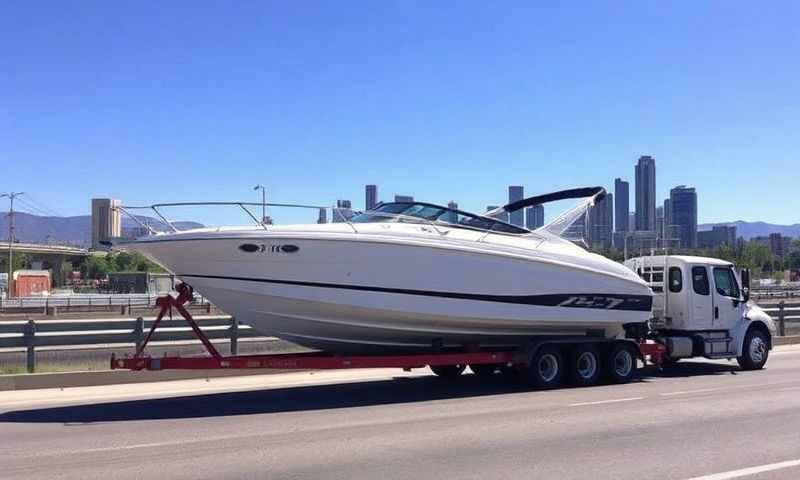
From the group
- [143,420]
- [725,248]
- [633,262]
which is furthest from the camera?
[725,248]

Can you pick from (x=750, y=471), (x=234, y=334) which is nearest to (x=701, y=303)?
(x=234, y=334)

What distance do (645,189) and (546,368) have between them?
36.6 meters

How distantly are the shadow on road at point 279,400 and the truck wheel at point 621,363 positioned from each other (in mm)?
1010

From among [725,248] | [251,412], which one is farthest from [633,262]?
[725,248]

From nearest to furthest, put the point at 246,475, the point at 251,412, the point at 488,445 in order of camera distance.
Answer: the point at 246,475 < the point at 488,445 < the point at 251,412

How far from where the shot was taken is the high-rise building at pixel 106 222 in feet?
42.0

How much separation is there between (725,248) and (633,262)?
5169cm

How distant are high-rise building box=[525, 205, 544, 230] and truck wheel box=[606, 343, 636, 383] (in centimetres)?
300

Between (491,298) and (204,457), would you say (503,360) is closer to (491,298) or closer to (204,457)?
(491,298)

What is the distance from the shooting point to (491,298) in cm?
1392

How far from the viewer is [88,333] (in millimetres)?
15477

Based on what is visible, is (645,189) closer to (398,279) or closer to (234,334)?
(234,334)

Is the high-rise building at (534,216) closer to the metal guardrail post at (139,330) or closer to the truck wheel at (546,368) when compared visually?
the truck wheel at (546,368)

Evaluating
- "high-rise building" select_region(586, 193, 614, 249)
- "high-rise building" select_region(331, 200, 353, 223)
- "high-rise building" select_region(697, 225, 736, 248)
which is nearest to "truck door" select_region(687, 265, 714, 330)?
"high-rise building" select_region(586, 193, 614, 249)
